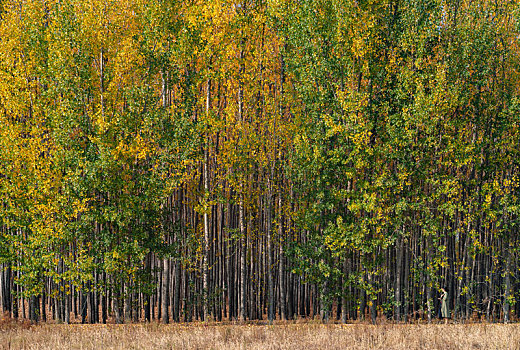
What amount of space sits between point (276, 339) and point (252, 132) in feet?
29.1

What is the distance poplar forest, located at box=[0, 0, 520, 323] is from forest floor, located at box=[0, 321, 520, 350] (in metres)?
3.66

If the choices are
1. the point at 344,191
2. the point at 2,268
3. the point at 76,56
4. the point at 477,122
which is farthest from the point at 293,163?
the point at 2,268

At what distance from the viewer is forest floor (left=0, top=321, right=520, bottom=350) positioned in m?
11.9

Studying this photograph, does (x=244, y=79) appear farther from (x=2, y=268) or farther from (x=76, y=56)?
(x=2, y=268)

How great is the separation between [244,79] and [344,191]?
5921mm

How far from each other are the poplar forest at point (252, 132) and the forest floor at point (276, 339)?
3.66 metres

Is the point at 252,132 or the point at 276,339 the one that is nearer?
Result: the point at 276,339

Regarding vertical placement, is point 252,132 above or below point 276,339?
above

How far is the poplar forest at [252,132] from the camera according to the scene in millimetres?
17688

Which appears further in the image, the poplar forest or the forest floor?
the poplar forest

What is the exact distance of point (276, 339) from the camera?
12.7 metres

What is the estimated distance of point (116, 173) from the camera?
17844mm

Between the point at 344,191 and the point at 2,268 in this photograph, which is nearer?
the point at 344,191

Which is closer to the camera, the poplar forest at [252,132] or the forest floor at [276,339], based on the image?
the forest floor at [276,339]
